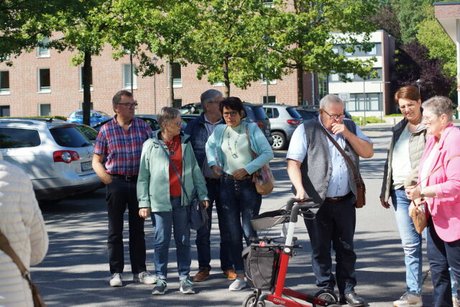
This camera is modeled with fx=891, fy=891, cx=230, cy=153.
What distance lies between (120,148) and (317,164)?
7.35ft

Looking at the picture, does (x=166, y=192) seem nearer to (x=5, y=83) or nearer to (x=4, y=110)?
(x=5, y=83)

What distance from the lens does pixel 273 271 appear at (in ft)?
21.7

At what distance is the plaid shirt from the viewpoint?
28.1 feet

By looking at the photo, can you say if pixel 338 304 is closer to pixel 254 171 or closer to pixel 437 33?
pixel 254 171

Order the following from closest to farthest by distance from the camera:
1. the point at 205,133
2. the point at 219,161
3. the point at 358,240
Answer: the point at 219,161, the point at 205,133, the point at 358,240

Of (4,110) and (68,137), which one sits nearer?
(68,137)

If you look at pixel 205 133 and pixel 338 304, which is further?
pixel 205 133

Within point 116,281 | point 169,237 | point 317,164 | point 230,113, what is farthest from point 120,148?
point 317,164

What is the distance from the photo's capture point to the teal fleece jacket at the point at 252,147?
8.18m

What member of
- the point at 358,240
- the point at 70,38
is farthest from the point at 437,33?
the point at 358,240

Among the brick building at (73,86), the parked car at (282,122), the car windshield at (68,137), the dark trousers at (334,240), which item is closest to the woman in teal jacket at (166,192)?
the dark trousers at (334,240)

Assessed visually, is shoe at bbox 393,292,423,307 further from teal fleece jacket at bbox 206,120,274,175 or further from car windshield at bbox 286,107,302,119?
car windshield at bbox 286,107,302,119

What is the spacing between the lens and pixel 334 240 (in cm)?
A: 747

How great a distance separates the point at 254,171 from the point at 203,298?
1.24m
